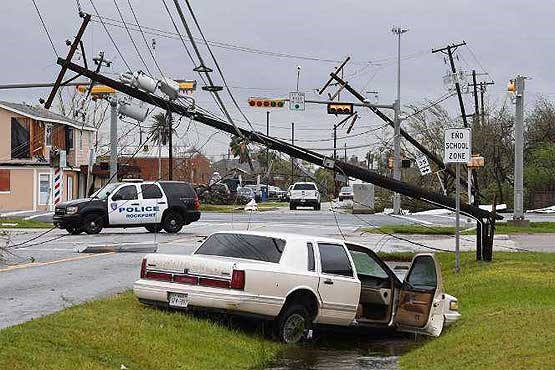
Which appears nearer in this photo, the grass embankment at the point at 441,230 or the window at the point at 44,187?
the grass embankment at the point at 441,230

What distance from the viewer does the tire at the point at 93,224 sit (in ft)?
107

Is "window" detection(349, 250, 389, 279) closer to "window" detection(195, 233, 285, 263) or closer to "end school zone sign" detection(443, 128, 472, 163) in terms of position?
"window" detection(195, 233, 285, 263)

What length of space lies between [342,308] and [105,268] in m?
8.67

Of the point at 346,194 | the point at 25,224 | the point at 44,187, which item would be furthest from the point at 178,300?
the point at 346,194

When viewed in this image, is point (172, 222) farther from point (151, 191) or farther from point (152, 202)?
point (151, 191)

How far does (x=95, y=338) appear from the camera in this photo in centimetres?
1049

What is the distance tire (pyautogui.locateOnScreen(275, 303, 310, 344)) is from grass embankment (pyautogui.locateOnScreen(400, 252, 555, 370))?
4.52ft

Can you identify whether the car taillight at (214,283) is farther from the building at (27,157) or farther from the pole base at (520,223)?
the building at (27,157)

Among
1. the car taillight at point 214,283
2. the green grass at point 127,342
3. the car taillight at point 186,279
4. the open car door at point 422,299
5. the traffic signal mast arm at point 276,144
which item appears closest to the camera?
the green grass at point 127,342

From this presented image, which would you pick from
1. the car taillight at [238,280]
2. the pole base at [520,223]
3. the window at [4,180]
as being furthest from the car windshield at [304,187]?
the car taillight at [238,280]

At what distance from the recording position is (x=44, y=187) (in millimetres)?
61625

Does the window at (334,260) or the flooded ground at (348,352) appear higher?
the window at (334,260)

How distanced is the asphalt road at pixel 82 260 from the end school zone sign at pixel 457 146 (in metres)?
6.50

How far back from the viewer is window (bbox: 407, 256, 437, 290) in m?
13.6
